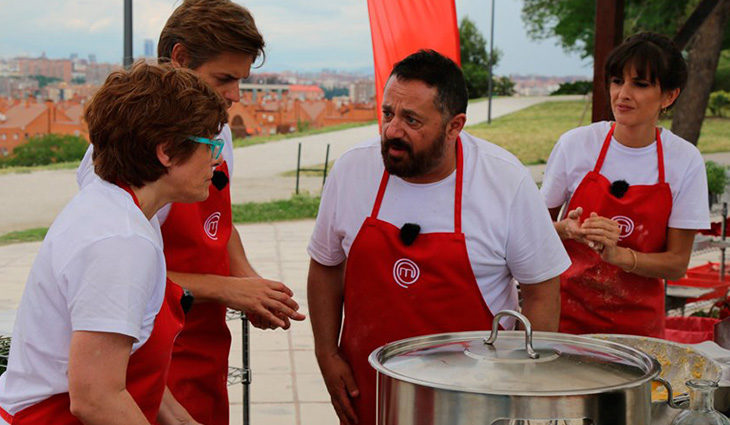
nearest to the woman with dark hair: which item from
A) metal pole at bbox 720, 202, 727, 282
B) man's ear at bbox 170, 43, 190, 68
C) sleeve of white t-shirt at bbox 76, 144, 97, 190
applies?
man's ear at bbox 170, 43, 190, 68

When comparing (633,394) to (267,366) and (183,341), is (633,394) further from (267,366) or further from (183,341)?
(267,366)

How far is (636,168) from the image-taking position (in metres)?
2.54

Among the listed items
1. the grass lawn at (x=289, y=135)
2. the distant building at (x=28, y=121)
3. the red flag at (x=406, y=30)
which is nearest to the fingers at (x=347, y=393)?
the red flag at (x=406, y=30)

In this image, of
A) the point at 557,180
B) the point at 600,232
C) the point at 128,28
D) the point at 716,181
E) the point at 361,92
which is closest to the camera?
the point at 600,232

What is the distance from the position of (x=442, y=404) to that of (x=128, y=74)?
0.74 meters

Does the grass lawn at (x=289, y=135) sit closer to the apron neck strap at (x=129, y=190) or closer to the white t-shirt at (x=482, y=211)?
the white t-shirt at (x=482, y=211)

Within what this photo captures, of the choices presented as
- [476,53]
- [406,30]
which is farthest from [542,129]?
[406,30]

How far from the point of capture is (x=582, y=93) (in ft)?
116

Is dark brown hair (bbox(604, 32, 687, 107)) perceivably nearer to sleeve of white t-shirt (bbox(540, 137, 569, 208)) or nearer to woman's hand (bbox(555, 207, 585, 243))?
sleeve of white t-shirt (bbox(540, 137, 569, 208))

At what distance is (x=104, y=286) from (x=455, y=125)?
0.92 metres

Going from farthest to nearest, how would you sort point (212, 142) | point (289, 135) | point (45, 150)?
→ point (289, 135), point (45, 150), point (212, 142)

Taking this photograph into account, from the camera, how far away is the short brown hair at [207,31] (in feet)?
6.57

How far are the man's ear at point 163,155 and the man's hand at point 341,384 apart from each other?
2.69 ft

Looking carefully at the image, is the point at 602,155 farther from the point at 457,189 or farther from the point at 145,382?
the point at 145,382
